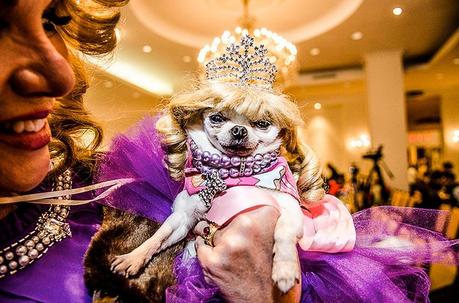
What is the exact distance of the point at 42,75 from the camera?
1.57 ft

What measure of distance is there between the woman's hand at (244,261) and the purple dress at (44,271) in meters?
0.23

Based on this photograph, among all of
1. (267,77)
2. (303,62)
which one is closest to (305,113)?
(267,77)

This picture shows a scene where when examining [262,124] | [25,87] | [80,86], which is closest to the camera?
[25,87]

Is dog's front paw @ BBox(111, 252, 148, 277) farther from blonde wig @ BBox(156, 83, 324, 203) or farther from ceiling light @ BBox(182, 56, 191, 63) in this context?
ceiling light @ BBox(182, 56, 191, 63)

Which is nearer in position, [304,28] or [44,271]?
[44,271]

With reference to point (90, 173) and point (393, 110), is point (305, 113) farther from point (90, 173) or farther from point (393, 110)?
point (393, 110)

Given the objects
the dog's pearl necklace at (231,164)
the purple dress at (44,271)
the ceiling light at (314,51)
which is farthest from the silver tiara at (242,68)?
the ceiling light at (314,51)

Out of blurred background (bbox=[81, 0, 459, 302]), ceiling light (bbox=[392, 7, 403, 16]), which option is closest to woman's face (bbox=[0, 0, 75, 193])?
blurred background (bbox=[81, 0, 459, 302])

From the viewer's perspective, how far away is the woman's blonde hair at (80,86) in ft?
2.41

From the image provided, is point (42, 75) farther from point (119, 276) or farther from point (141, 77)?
point (141, 77)

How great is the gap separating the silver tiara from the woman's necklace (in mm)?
346

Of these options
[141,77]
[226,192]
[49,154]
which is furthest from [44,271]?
[141,77]

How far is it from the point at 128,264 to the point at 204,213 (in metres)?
0.15

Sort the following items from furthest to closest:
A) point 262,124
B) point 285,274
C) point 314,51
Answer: point 314,51 < point 262,124 < point 285,274
